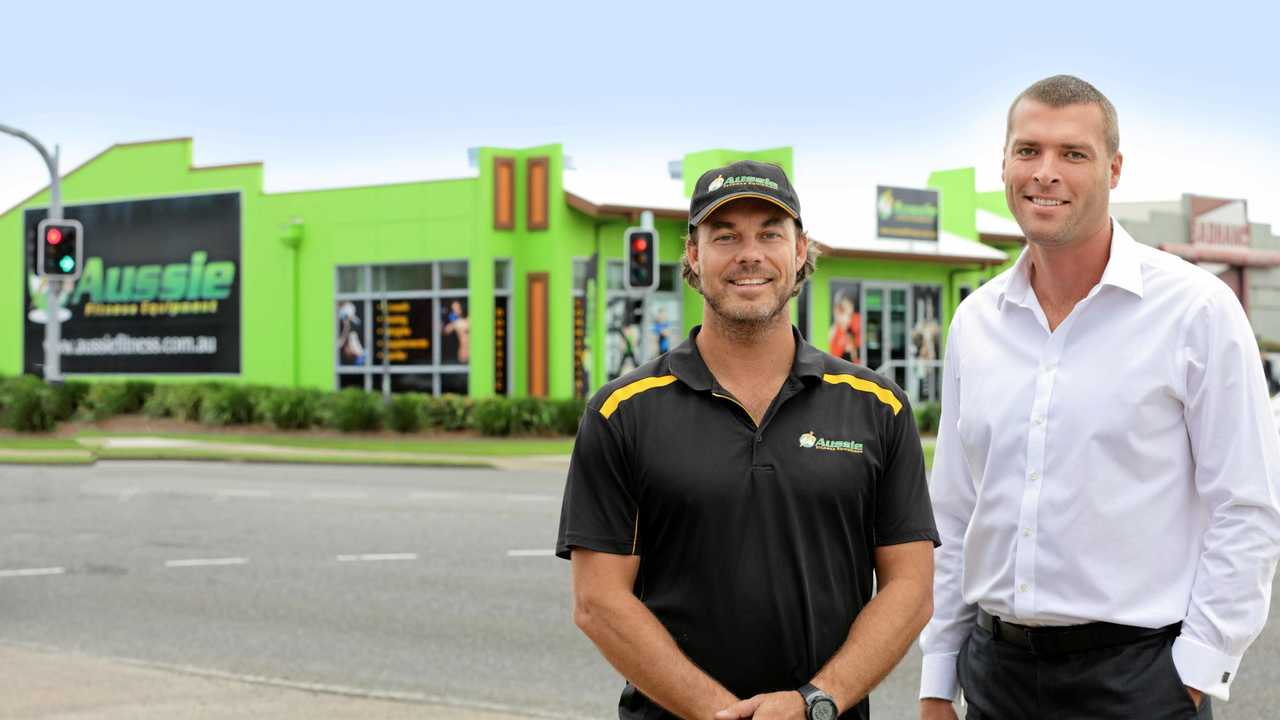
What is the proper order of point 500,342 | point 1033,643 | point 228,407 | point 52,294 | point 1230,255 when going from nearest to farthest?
point 1033,643 < point 52,294 < point 228,407 < point 500,342 < point 1230,255

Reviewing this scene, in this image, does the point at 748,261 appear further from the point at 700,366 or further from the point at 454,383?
the point at 454,383

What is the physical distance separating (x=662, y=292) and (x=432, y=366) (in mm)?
5703

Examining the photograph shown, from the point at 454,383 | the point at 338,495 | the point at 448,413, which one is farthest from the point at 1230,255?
the point at 338,495

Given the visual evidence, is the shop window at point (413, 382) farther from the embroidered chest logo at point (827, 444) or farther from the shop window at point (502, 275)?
the embroidered chest logo at point (827, 444)

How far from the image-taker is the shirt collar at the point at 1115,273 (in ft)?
10.3

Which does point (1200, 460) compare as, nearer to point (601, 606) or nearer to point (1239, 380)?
point (1239, 380)

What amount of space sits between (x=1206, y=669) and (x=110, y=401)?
32.5 metres

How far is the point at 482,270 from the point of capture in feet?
107

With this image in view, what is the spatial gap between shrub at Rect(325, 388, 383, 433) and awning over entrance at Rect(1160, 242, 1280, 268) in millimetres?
33345

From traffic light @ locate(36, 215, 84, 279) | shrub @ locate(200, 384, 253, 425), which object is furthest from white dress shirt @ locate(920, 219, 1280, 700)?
shrub @ locate(200, 384, 253, 425)

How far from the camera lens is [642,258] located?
23.9m

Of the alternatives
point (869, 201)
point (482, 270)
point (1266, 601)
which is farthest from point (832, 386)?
point (869, 201)

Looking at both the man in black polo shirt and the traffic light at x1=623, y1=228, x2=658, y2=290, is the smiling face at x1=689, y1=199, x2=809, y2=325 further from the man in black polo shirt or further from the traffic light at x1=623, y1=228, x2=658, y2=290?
the traffic light at x1=623, y1=228, x2=658, y2=290

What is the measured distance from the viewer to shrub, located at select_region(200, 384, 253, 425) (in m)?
30.5
